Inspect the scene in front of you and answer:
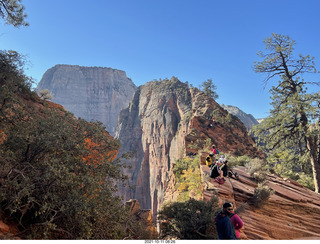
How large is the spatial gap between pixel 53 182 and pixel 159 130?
57760 millimetres

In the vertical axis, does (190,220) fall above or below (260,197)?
below

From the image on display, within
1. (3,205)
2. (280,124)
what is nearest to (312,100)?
(280,124)

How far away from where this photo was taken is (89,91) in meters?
126

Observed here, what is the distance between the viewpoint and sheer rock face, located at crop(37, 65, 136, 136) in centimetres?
12256

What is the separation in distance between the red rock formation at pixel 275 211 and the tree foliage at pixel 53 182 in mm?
4426

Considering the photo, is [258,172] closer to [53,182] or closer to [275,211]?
[275,211]

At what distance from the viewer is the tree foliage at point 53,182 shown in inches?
205

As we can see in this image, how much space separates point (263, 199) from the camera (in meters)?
9.43

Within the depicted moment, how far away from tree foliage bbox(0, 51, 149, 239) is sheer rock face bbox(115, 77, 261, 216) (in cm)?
3034

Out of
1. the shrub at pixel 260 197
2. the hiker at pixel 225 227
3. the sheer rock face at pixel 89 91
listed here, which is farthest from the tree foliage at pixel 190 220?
the sheer rock face at pixel 89 91

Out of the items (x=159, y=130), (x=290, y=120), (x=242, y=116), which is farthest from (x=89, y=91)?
(x=290, y=120)

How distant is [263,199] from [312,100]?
7.95 m

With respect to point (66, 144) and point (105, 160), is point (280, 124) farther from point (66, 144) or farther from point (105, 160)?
point (66, 144)

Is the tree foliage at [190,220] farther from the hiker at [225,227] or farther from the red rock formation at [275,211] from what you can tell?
the hiker at [225,227]
